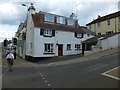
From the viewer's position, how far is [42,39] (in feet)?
111

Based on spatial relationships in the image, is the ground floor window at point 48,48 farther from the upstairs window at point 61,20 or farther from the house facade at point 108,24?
the house facade at point 108,24

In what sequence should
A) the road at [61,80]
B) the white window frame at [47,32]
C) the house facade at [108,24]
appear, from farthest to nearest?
the house facade at [108,24], the white window frame at [47,32], the road at [61,80]

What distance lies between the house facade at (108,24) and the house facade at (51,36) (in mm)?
7250

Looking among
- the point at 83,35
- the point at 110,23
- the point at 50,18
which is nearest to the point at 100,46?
the point at 83,35

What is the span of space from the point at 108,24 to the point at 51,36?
52.5ft

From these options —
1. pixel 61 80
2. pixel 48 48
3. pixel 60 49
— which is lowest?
pixel 61 80

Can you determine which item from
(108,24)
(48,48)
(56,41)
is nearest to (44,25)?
(56,41)

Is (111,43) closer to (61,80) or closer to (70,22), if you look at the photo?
(70,22)

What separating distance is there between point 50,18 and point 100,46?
956 centimetres

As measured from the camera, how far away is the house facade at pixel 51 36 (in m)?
33.8

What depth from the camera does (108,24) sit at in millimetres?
46094

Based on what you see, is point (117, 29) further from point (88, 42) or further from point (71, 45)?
point (71, 45)

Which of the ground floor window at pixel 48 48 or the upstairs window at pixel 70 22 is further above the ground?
the upstairs window at pixel 70 22

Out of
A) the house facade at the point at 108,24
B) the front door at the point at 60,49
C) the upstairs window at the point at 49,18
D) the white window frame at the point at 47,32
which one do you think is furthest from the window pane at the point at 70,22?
the house facade at the point at 108,24
